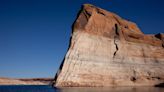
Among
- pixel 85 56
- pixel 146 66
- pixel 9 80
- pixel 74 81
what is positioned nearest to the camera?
pixel 74 81

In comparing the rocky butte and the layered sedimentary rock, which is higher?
the rocky butte

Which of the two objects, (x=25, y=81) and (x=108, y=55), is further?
(x=25, y=81)

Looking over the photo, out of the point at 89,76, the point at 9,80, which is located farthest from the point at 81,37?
the point at 9,80

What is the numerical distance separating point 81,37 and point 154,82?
23.7m

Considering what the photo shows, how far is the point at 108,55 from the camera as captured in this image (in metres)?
72.4

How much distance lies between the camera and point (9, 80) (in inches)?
6516

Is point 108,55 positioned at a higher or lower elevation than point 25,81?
higher

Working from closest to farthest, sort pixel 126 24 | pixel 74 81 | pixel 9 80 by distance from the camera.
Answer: pixel 74 81 → pixel 126 24 → pixel 9 80

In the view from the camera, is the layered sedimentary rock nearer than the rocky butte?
No

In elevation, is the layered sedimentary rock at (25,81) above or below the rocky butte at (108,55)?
below

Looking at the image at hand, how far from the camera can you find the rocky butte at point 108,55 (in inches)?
2518

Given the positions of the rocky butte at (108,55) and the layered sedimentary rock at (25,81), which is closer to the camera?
the rocky butte at (108,55)

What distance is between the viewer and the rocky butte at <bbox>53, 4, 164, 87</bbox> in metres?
64.0

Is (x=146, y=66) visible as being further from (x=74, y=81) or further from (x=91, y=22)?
(x=74, y=81)
